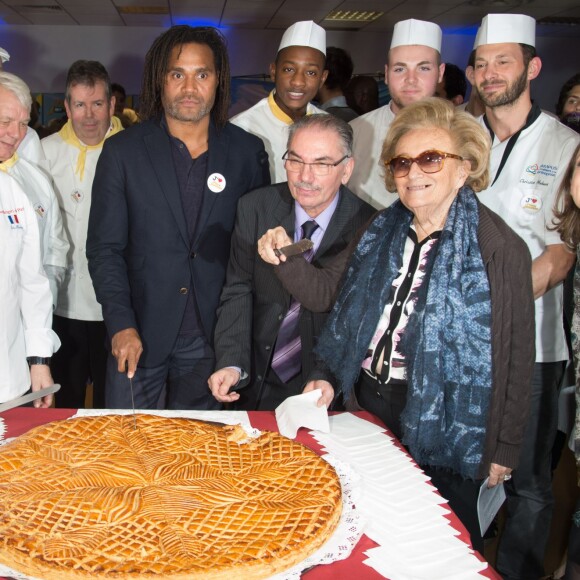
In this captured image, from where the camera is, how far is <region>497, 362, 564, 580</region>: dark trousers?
2406mm

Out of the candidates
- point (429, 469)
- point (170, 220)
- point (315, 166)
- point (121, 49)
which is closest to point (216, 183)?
point (170, 220)

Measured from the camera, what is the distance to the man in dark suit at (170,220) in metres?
2.25

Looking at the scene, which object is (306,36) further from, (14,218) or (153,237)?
(14,218)

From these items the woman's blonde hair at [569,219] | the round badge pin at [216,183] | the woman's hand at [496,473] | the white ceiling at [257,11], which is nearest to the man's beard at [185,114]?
the round badge pin at [216,183]

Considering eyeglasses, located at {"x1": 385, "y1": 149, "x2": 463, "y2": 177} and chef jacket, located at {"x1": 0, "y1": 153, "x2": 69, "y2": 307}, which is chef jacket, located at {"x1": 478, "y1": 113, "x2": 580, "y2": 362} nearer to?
eyeglasses, located at {"x1": 385, "y1": 149, "x2": 463, "y2": 177}

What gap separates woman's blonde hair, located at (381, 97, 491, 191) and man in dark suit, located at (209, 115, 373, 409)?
0.30m

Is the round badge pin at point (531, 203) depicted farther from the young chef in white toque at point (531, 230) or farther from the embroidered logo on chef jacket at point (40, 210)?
the embroidered logo on chef jacket at point (40, 210)

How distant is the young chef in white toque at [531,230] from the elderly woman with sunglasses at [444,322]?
618 millimetres

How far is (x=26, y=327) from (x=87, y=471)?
2.69 ft

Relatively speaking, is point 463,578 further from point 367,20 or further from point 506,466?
point 367,20

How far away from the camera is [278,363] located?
7.19 feet

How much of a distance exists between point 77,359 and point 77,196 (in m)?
0.71

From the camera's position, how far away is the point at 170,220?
2.27 m

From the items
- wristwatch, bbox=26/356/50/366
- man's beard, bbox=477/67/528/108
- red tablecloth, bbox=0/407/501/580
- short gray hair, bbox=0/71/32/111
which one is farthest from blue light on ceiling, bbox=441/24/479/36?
red tablecloth, bbox=0/407/501/580
